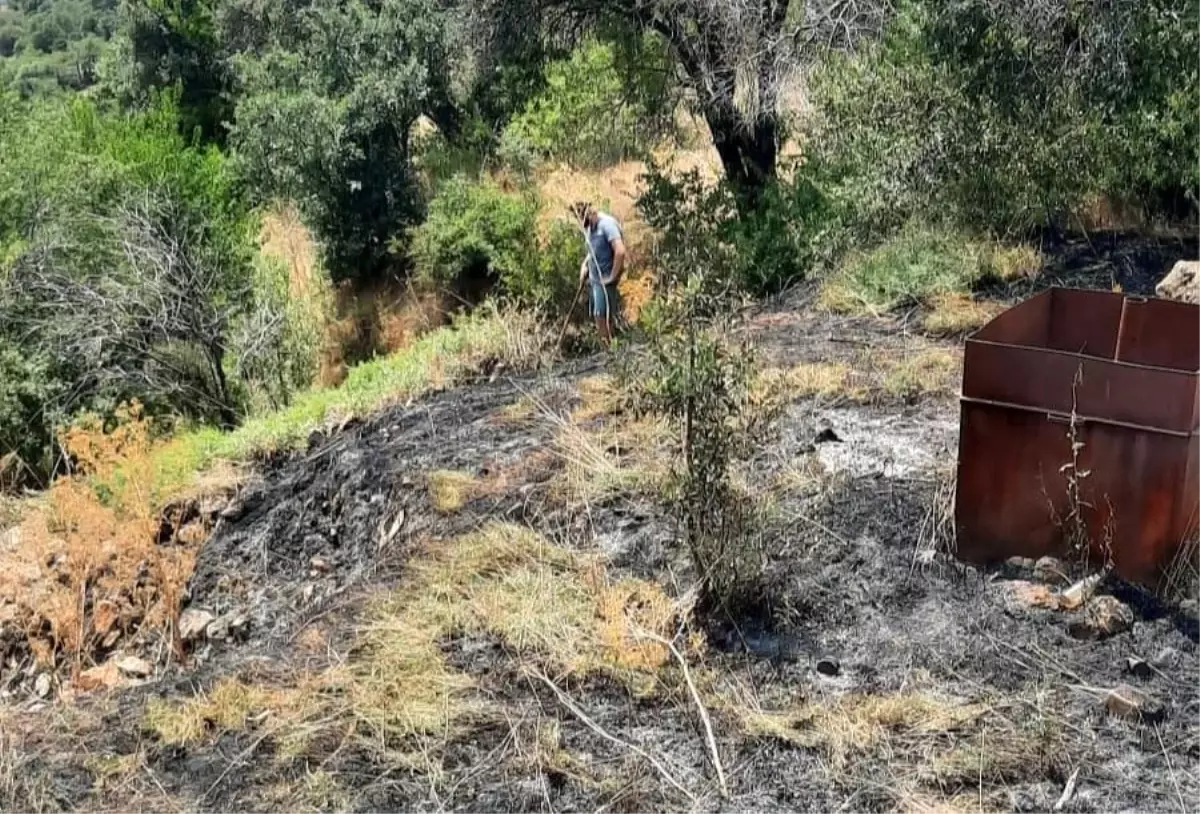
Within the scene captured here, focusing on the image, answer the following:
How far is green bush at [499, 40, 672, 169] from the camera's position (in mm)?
12562

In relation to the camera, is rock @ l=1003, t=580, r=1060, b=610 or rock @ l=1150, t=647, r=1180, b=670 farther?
rock @ l=1003, t=580, r=1060, b=610

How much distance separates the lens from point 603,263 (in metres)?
8.23

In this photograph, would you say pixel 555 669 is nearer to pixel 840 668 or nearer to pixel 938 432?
pixel 840 668

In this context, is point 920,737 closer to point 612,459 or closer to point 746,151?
point 612,459

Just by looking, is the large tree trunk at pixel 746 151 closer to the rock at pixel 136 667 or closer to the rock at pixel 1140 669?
the rock at pixel 136 667

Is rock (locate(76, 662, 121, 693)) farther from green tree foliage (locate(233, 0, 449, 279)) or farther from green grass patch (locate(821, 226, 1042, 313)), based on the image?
green tree foliage (locate(233, 0, 449, 279))

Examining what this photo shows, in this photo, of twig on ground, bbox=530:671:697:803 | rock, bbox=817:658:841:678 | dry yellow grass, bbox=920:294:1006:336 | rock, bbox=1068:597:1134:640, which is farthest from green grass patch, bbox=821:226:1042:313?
twig on ground, bbox=530:671:697:803

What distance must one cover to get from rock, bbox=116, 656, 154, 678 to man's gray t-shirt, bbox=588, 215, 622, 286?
3.98 meters

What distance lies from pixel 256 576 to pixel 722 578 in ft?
9.76

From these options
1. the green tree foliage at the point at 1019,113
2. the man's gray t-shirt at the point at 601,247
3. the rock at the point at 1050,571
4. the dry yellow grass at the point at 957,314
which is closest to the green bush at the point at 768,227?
the green tree foliage at the point at 1019,113

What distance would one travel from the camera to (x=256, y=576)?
19.5 feet

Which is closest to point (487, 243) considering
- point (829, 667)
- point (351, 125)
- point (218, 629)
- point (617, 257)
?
point (351, 125)

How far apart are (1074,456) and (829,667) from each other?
107cm

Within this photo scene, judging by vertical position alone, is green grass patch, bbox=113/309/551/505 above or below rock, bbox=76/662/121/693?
above
